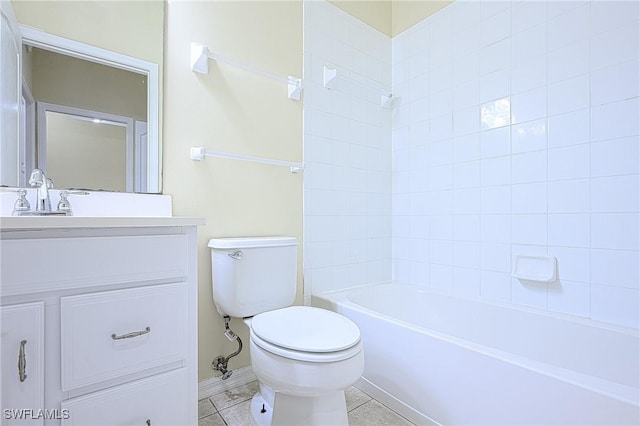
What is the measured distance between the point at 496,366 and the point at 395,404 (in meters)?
0.56

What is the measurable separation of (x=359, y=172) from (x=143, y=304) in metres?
1.54

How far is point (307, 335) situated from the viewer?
113cm

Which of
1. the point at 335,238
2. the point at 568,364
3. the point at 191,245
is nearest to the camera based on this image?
the point at 191,245

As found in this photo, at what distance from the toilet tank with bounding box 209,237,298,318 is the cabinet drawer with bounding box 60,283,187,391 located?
0.48 m

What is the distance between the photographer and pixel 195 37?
1.52 meters

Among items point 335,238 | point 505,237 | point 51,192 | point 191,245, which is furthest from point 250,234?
point 505,237

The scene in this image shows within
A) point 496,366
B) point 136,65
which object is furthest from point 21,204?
point 496,366

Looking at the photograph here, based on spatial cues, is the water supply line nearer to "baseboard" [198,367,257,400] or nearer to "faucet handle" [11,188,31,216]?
"baseboard" [198,367,257,400]

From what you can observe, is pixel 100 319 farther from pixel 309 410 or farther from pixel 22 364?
pixel 309 410

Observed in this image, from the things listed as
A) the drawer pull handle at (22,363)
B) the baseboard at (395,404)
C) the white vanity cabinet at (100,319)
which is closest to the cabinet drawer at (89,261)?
the white vanity cabinet at (100,319)

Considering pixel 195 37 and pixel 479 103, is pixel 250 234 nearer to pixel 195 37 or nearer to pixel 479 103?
pixel 195 37

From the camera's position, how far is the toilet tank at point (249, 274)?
1.41 metres

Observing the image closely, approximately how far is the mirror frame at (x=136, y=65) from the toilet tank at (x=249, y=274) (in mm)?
404

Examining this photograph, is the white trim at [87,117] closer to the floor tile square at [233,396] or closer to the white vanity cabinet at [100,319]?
the white vanity cabinet at [100,319]
